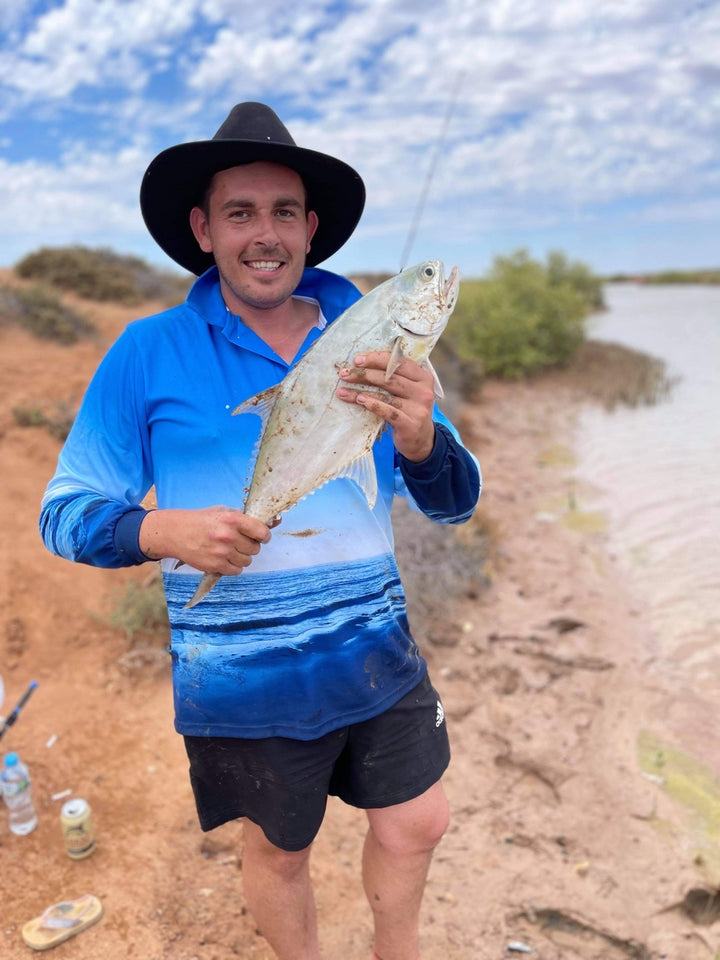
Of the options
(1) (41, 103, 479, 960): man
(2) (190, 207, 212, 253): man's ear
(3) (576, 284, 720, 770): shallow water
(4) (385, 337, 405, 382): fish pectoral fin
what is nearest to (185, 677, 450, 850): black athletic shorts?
(1) (41, 103, 479, 960): man

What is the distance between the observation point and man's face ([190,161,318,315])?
2178 millimetres

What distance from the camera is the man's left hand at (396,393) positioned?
1.89 meters

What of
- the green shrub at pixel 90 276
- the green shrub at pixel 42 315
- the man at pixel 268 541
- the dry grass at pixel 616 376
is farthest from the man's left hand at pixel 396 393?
the dry grass at pixel 616 376

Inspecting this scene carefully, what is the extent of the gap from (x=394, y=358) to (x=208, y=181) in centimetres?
98

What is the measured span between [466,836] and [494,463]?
27.5 ft

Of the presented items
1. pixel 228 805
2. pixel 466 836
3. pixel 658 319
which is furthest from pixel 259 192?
pixel 658 319

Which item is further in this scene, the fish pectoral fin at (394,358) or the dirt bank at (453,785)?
the dirt bank at (453,785)

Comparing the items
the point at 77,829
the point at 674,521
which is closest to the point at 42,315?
the point at 77,829

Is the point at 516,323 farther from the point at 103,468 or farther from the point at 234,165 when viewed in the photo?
the point at 103,468

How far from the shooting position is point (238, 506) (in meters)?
2.05

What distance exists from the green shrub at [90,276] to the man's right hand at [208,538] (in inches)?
568

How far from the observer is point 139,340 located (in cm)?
210

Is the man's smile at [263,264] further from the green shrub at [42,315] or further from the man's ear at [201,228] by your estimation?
the green shrub at [42,315]

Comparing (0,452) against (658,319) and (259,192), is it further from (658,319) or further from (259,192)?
(658,319)
